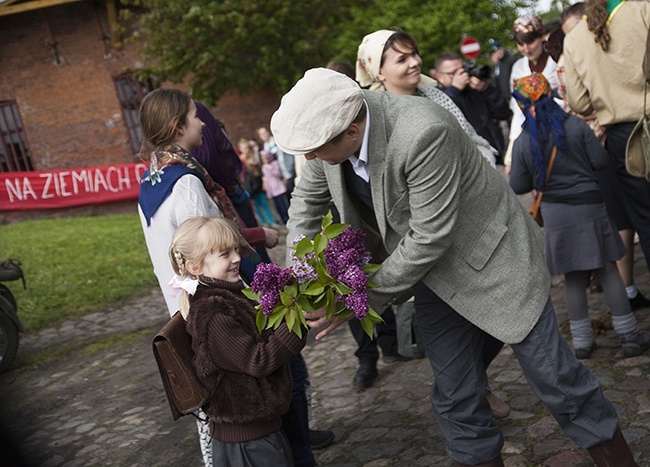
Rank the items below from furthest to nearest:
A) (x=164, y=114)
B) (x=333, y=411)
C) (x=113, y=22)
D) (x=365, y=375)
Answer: (x=113, y=22) < (x=365, y=375) < (x=333, y=411) < (x=164, y=114)

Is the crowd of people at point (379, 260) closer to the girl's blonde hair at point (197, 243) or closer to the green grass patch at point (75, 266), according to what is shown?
the girl's blonde hair at point (197, 243)

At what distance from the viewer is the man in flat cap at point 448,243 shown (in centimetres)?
296

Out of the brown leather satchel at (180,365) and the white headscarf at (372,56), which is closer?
the brown leather satchel at (180,365)

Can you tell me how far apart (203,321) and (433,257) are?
92 centimetres

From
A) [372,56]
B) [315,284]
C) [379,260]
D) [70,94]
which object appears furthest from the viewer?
[70,94]

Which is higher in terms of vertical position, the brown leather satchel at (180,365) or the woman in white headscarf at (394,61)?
the woman in white headscarf at (394,61)

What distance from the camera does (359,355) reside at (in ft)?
18.4

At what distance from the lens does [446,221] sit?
3.01 meters

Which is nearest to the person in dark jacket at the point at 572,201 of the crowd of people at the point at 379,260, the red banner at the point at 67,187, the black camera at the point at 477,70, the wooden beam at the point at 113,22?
the crowd of people at the point at 379,260

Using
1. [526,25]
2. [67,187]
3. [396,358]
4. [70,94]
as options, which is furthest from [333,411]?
[70,94]

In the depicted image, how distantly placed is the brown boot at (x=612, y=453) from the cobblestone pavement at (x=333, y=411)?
0.43m

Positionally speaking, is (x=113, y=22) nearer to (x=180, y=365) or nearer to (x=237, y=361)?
(x=180, y=365)

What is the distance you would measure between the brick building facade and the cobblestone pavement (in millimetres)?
17292

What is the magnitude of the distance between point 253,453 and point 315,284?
0.84 meters
